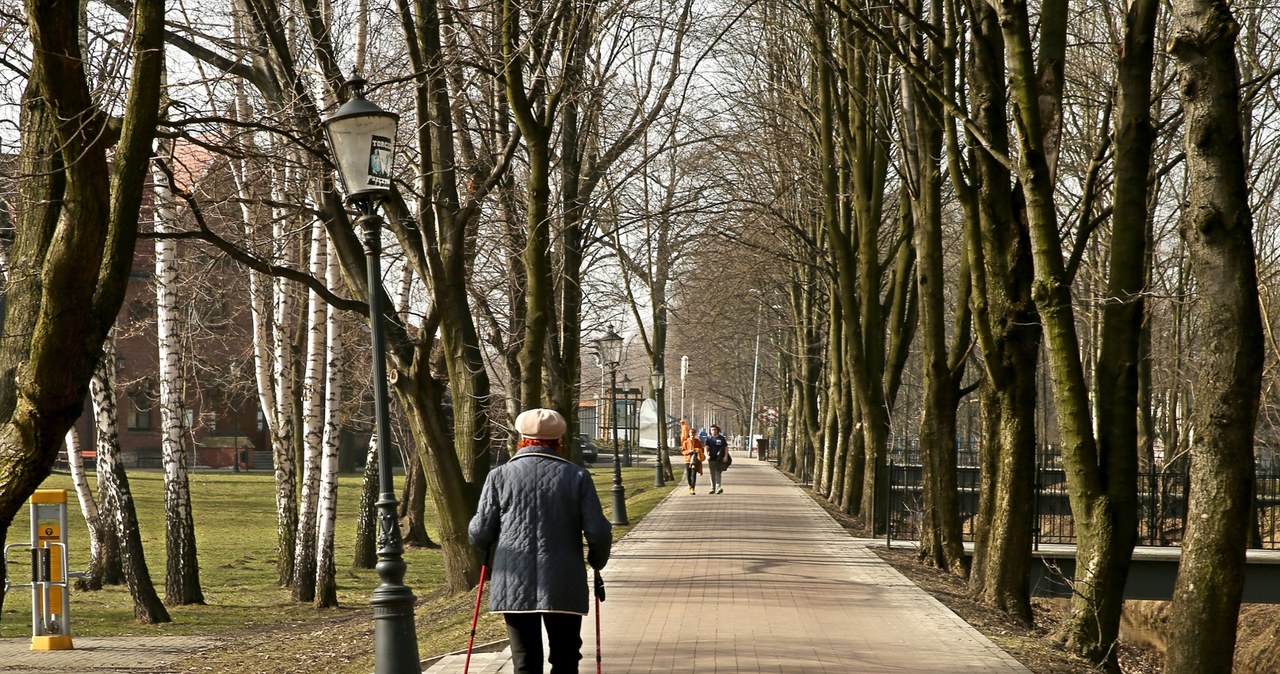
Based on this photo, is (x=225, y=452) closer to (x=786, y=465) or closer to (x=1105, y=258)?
(x=786, y=465)

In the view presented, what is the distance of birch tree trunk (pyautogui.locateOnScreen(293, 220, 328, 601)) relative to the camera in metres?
18.4

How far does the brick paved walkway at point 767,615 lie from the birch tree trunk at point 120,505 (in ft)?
17.7

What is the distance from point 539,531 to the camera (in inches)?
262

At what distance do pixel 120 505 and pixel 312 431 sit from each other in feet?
10.7

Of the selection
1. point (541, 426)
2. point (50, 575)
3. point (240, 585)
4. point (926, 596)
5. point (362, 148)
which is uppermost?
point (362, 148)

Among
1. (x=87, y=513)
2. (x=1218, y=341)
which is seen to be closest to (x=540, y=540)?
(x=1218, y=341)

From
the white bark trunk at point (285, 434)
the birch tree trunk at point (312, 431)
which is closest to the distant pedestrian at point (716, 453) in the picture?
the white bark trunk at point (285, 434)

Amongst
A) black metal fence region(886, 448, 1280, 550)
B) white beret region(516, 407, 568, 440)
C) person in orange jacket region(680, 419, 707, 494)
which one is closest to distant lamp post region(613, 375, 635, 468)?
person in orange jacket region(680, 419, 707, 494)

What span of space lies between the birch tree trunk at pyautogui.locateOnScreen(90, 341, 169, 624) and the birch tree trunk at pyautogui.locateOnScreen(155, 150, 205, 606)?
2.17 ft

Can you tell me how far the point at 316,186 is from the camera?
14.0m

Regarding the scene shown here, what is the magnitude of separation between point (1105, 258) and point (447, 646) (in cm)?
2018

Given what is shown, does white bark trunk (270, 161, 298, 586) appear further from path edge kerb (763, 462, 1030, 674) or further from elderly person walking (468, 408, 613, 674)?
elderly person walking (468, 408, 613, 674)

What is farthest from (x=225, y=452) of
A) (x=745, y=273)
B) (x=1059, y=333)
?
(x=1059, y=333)

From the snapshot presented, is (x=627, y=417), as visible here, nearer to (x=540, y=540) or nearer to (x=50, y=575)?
(x=50, y=575)
